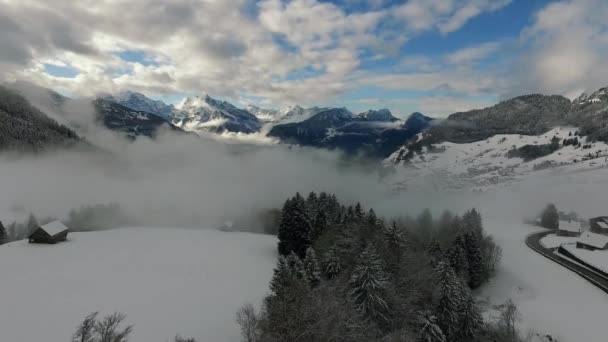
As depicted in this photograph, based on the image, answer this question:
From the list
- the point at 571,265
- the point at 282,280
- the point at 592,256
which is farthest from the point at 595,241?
the point at 282,280

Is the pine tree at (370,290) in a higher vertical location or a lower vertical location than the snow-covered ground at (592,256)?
higher

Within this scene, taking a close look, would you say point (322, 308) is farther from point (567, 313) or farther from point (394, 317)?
point (567, 313)

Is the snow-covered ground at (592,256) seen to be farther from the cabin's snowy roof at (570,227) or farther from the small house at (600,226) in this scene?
the small house at (600,226)

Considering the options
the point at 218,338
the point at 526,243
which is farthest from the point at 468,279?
the point at 218,338

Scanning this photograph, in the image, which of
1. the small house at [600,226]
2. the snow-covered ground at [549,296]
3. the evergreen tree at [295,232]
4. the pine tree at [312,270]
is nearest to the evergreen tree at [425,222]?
the snow-covered ground at [549,296]

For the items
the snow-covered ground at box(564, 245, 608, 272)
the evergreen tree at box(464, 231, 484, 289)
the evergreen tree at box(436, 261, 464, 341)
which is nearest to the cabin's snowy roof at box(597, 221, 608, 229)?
the snow-covered ground at box(564, 245, 608, 272)

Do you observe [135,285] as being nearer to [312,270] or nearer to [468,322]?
[312,270]

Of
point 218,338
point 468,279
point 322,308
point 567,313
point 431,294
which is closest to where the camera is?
point 322,308
